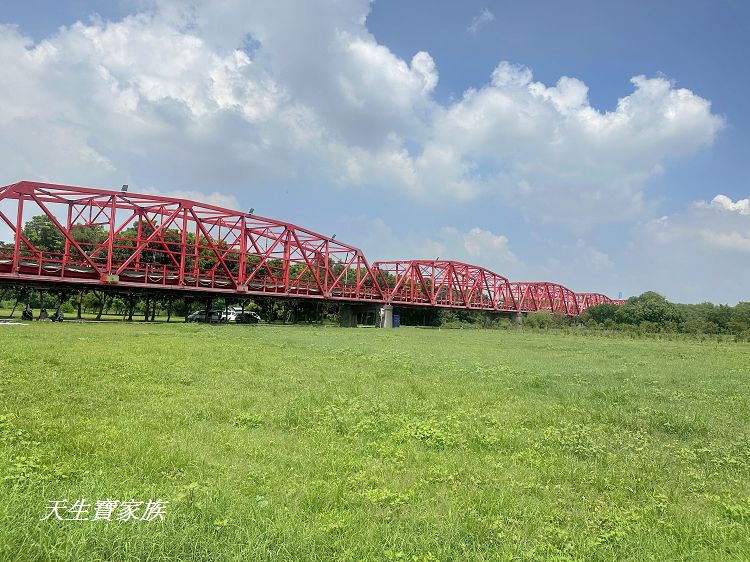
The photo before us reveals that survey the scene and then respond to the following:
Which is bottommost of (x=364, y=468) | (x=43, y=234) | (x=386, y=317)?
(x=364, y=468)

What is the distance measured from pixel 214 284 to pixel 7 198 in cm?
1974

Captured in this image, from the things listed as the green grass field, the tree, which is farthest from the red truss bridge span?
the green grass field

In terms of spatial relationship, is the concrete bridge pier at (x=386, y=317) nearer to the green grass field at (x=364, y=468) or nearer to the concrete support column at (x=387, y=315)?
the concrete support column at (x=387, y=315)

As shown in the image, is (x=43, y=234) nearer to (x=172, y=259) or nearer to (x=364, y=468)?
(x=172, y=259)

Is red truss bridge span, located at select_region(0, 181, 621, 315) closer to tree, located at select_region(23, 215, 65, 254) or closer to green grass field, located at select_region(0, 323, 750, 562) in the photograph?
tree, located at select_region(23, 215, 65, 254)

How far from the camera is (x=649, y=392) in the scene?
1384cm

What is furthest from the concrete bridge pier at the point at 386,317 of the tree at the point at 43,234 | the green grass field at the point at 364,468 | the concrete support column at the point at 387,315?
the green grass field at the point at 364,468

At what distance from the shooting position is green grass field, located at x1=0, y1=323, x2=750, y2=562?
4.50m

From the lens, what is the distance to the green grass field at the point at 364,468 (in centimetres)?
450

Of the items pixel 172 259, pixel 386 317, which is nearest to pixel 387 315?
pixel 386 317

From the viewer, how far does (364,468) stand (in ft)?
21.4

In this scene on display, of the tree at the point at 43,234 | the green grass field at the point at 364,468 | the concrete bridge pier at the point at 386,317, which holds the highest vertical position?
the tree at the point at 43,234

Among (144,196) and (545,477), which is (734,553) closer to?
(545,477)

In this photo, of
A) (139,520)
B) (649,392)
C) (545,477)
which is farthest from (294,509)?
(649,392)
